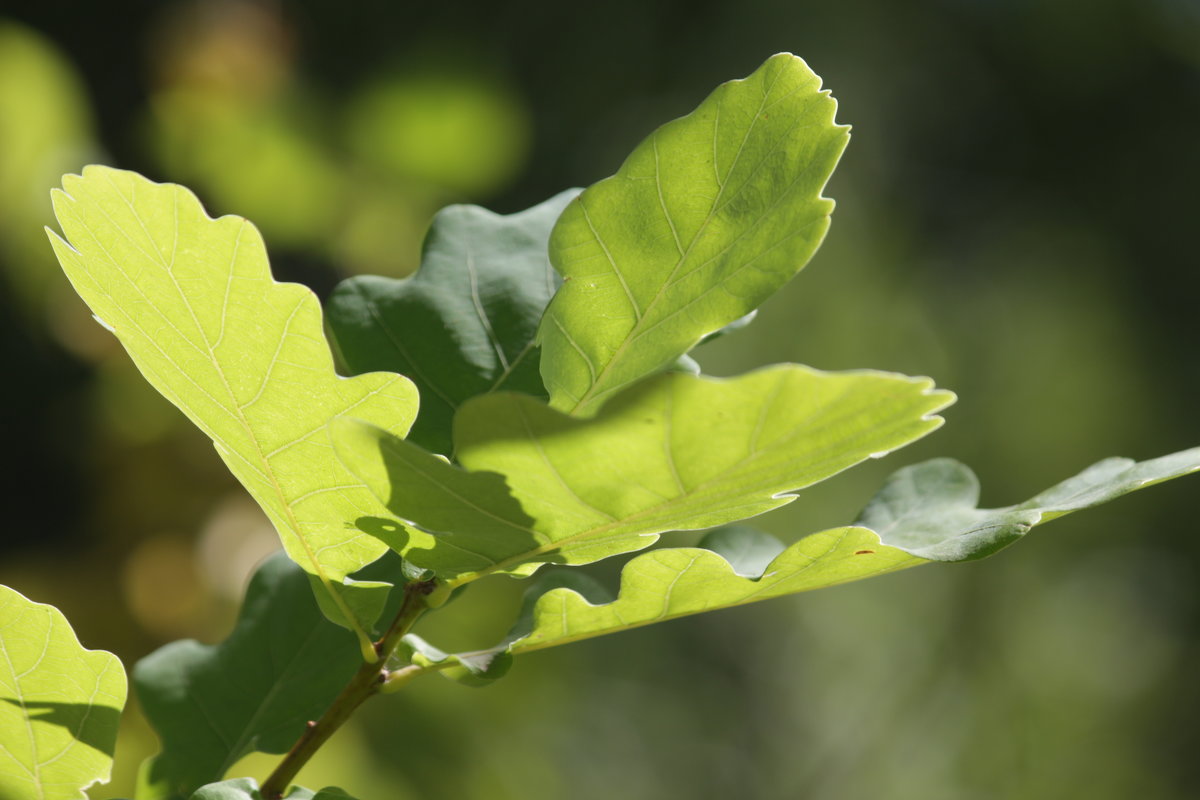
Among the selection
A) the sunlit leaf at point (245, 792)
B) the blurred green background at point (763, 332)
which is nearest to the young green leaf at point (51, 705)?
the sunlit leaf at point (245, 792)

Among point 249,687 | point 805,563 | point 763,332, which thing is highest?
point 805,563

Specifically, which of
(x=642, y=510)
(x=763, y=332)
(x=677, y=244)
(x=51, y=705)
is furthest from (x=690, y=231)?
(x=763, y=332)

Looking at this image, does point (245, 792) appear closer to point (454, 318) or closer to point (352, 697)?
point (352, 697)

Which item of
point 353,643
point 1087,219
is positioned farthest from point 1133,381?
point 353,643

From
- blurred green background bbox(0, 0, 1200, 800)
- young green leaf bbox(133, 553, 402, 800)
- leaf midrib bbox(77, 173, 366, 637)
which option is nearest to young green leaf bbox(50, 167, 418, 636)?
leaf midrib bbox(77, 173, 366, 637)

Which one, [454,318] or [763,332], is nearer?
[454,318]

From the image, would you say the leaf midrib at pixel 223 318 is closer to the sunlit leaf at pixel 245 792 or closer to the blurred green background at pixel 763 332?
the sunlit leaf at pixel 245 792

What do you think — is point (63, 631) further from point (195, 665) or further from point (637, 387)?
point (637, 387)
